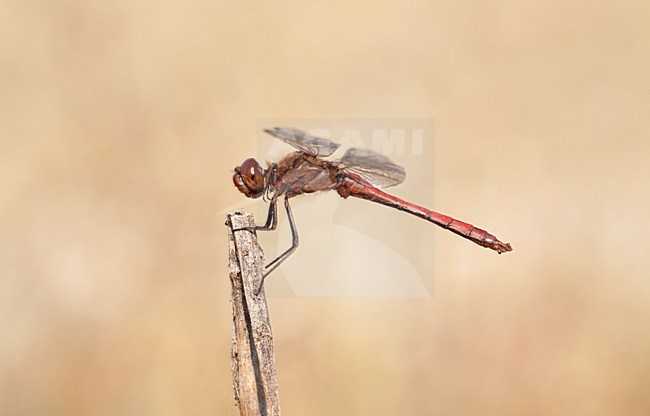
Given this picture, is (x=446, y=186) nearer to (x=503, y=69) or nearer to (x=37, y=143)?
(x=503, y=69)

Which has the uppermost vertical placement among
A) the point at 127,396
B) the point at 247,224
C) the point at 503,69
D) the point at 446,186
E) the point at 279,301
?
the point at 503,69

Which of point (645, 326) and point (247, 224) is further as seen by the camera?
point (645, 326)

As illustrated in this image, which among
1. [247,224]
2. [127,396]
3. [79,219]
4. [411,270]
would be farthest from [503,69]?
[127,396]

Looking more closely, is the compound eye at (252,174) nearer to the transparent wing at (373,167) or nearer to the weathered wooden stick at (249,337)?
the weathered wooden stick at (249,337)

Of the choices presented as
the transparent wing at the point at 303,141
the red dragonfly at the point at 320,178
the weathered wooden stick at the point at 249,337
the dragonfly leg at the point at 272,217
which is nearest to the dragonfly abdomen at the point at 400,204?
the red dragonfly at the point at 320,178

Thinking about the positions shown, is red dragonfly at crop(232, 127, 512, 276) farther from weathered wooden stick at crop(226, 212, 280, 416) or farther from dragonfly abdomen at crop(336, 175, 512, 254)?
weathered wooden stick at crop(226, 212, 280, 416)

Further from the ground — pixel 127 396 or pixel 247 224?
pixel 247 224
